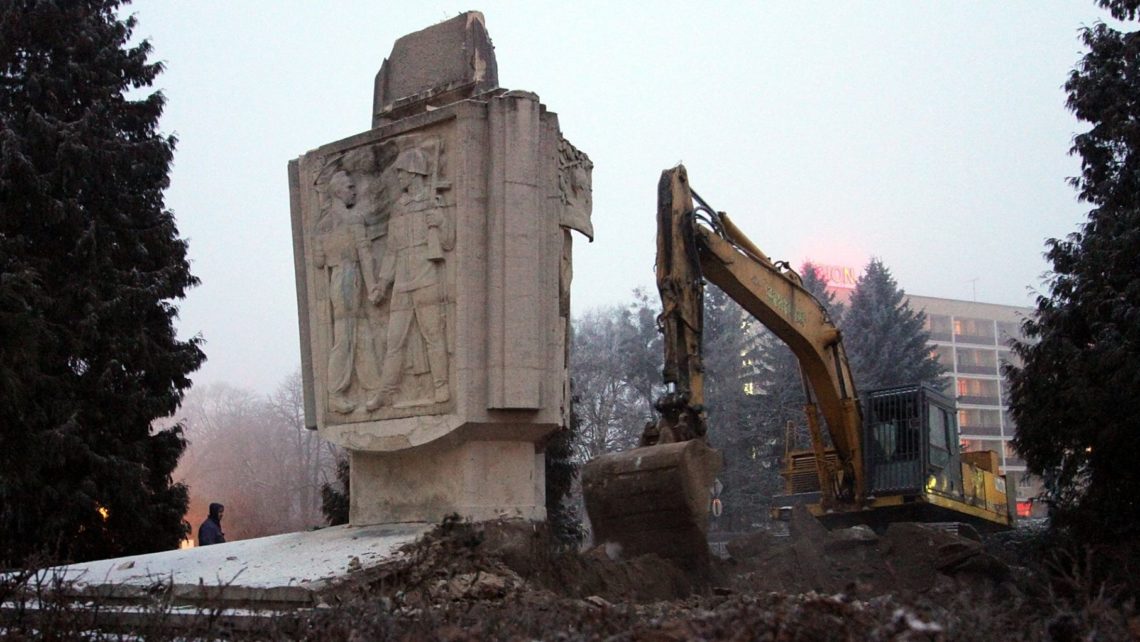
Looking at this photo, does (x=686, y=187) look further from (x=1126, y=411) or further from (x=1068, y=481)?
(x=1068, y=481)

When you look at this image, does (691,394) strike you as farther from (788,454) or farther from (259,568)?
(788,454)

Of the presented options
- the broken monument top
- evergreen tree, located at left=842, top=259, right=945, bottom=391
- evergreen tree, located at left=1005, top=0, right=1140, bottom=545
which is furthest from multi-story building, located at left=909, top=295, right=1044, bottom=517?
the broken monument top

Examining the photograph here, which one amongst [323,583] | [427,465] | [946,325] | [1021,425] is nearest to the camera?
[323,583]

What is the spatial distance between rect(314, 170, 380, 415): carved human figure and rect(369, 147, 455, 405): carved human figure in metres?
0.23

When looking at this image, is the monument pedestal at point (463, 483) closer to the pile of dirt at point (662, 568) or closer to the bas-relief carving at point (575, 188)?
the pile of dirt at point (662, 568)

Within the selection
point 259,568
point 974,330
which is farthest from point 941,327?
point 259,568

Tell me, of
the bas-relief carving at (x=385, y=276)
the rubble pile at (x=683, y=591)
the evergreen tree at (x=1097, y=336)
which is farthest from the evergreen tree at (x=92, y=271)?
the evergreen tree at (x=1097, y=336)

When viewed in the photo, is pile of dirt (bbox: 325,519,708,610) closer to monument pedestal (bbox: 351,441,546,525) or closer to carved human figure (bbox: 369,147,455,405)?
monument pedestal (bbox: 351,441,546,525)

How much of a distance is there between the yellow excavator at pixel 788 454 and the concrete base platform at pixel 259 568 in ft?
7.06

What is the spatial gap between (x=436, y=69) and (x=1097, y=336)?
364 inches

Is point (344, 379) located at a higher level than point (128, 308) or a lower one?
lower

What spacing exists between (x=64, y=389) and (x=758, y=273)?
28.1 ft

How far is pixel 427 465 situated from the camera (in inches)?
384

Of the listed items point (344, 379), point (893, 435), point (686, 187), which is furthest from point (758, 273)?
point (344, 379)
